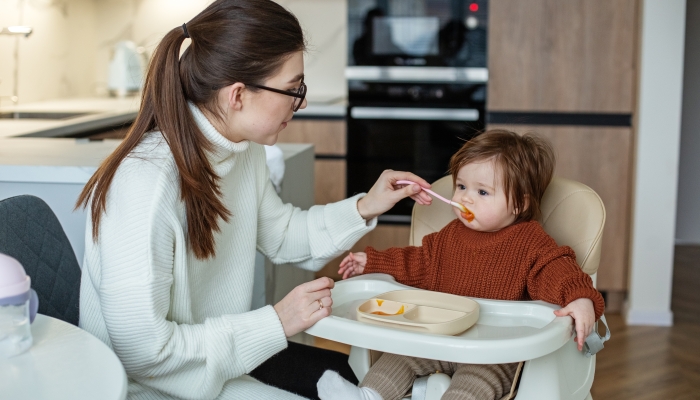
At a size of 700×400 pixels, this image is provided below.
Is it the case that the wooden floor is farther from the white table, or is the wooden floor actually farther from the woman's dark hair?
the white table

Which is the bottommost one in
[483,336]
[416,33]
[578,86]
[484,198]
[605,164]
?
[483,336]

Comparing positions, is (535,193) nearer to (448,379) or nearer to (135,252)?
(448,379)

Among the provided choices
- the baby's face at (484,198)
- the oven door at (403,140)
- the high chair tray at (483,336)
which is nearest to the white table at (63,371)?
the high chair tray at (483,336)

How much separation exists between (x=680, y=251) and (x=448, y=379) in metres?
3.52

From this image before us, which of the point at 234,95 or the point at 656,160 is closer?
the point at 234,95

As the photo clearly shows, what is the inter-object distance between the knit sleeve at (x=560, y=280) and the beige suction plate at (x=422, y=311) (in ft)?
0.53

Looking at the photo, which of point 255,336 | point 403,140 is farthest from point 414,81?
point 255,336

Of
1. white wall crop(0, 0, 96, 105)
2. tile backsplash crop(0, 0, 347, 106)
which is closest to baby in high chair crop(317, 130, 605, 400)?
tile backsplash crop(0, 0, 347, 106)

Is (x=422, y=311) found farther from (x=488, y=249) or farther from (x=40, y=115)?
(x=40, y=115)

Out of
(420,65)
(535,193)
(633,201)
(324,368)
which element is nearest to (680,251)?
(633,201)

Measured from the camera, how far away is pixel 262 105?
1.26 metres

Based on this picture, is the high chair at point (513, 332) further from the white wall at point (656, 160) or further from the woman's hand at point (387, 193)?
the white wall at point (656, 160)

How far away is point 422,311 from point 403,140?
2186 millimetres

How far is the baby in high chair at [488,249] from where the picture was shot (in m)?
1.37
